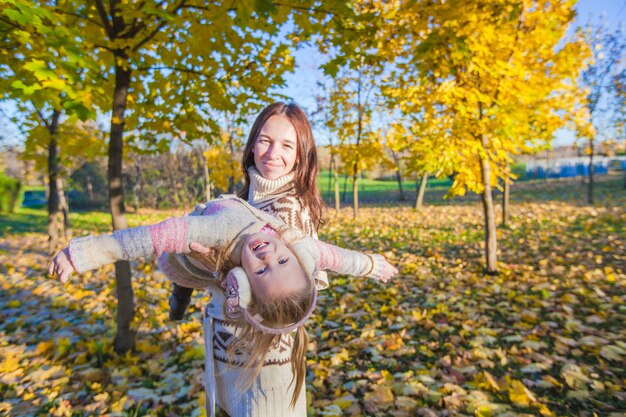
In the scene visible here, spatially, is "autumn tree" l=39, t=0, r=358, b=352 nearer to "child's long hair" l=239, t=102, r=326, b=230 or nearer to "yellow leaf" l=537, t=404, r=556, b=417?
"child's long hair" l=239, t=102, r=326, b=230

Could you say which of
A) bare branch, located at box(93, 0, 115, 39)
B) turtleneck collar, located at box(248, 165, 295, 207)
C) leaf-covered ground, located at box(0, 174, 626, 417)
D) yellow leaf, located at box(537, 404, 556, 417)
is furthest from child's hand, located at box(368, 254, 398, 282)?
bare branch, located at box(93, 0, 115, 39)

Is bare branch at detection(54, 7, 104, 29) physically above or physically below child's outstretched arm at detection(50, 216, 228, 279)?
above

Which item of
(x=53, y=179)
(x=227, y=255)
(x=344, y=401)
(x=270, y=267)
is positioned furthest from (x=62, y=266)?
(x=53, y=179)

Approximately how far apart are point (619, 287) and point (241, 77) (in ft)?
17.8

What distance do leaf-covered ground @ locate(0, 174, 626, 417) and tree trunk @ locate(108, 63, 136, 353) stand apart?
231 mm

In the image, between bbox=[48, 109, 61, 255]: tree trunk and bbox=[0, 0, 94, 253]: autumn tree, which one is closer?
bbox=[0, 0, 94, 253]: autumn tree

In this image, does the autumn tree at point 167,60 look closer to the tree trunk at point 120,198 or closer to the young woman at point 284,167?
the tree trunk at point 120,198

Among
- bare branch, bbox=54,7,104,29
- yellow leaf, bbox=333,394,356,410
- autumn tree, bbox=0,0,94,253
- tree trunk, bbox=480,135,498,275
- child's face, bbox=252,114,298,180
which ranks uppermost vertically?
bare branch, bbox=54,7,104,29

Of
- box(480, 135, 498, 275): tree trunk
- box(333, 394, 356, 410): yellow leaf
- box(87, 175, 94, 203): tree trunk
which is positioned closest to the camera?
box(333, 394, 356, 410): yellow leaf

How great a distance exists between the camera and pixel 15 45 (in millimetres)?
2684

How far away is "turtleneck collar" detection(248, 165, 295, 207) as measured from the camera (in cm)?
144

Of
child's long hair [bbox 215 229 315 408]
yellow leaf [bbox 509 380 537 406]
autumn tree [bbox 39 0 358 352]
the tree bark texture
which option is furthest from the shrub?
yellow leaf [bbox 509 380 537 406]

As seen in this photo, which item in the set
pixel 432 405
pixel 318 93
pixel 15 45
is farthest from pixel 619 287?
pixel 318 93

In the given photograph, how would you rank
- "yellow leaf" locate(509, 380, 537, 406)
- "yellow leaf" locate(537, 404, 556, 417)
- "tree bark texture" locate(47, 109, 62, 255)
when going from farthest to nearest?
"tree bark texture" locate(47, 109, 62, 255)
"yellow leaf" locate(509, 380, 537, 406)
"yellow leaf" locate(537, 404, 556, 417)
